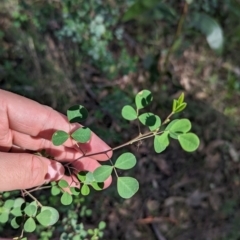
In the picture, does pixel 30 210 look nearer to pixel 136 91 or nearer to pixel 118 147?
pixel 118 147

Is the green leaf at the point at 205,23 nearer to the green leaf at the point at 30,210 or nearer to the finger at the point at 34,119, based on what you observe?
the finger at the point at 34,119

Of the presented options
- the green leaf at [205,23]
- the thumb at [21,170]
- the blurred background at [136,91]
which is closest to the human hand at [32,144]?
the thumb at [21,170]

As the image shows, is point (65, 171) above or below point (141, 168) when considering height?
above

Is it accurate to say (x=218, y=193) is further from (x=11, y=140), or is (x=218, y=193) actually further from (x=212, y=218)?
(x=11, y=140)

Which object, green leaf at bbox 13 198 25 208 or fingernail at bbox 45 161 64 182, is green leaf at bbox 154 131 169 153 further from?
green leaf at bbox 13 198 25 208

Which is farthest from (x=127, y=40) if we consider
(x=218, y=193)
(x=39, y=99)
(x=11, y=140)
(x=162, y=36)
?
(x=11, y=140)

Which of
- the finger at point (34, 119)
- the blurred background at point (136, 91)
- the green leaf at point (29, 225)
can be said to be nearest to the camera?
the green leaf at point (29, 225)
